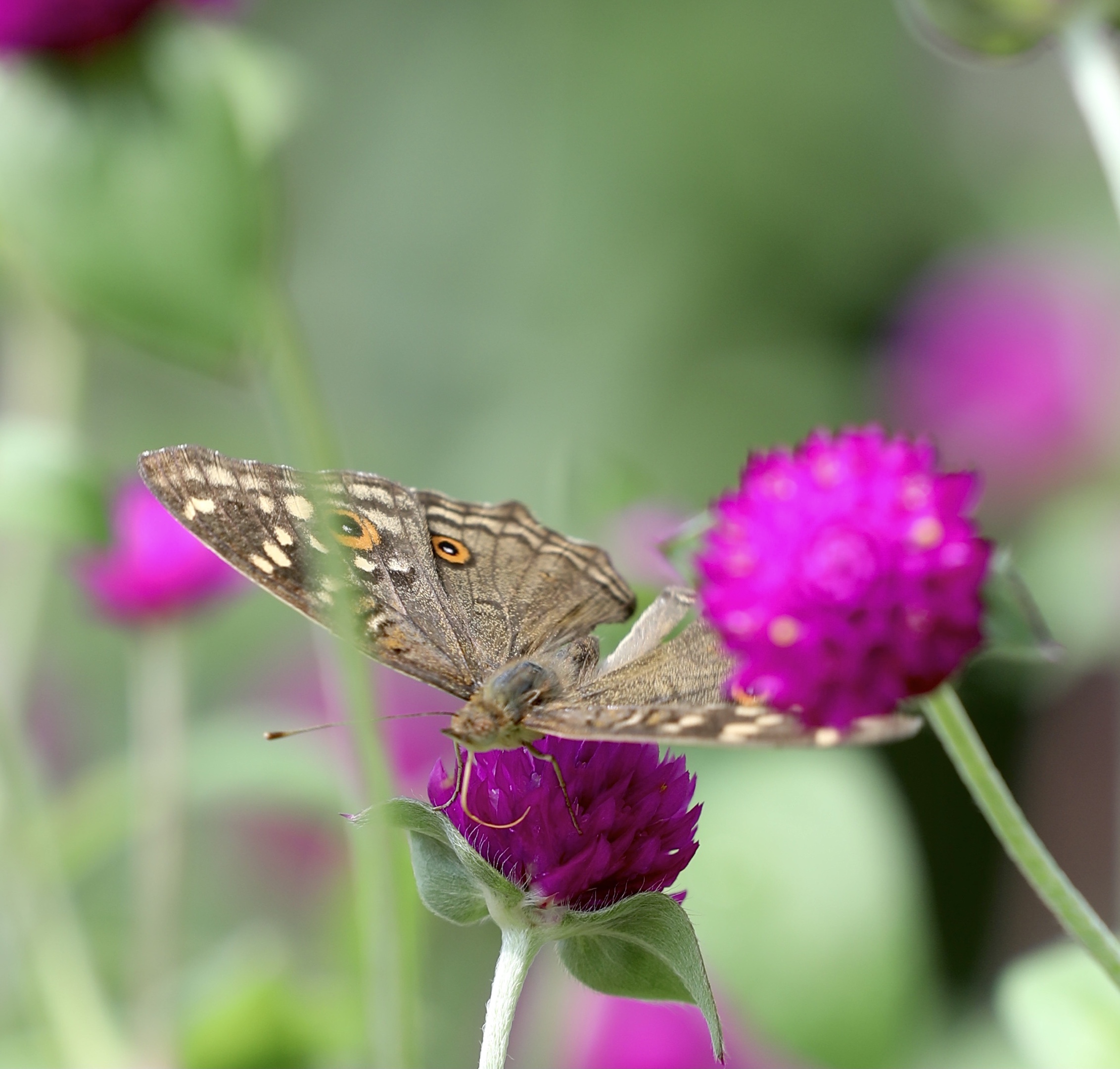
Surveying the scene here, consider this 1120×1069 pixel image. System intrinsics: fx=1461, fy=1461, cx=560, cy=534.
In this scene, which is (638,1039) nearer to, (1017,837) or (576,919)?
(576,919)

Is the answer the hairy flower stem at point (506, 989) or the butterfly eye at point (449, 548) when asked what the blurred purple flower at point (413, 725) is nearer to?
the butterfly eye at point (449, 548)

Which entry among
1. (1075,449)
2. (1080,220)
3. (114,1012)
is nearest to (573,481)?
(114,1012)

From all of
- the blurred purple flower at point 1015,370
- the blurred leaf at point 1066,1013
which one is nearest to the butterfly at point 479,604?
the blurred leaf at point 1066,1013

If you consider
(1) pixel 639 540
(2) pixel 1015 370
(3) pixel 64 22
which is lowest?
(1) pixel 639 540

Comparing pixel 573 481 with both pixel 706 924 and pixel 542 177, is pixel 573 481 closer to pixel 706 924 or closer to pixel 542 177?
pixel 706 924

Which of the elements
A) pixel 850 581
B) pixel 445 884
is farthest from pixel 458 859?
pixel 850 581

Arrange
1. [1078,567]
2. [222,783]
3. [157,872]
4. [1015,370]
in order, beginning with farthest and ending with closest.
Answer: [1015,370]
[1078,567]
[222,783]
[157,872]
